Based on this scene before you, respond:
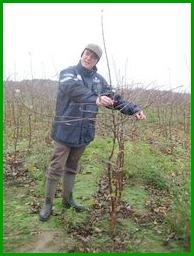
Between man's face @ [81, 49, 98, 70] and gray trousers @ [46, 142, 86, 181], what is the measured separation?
3.11 feet

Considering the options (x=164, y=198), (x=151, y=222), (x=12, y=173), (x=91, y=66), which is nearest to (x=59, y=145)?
(x=91, y=66)

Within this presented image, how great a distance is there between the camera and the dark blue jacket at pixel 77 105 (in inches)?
179

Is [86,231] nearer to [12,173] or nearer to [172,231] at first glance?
[172,231]

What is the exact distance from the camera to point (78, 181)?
21.3 feet

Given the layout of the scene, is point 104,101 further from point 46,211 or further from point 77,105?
point 46,211

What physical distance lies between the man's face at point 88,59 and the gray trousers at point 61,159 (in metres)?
0.95

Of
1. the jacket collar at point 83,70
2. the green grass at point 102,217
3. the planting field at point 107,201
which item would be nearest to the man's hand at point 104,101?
the planting field at point 107,201

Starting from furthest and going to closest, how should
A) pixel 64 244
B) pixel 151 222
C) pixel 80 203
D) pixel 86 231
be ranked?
pixel 80 203 < pixel 151 222 < pixel 86 231 < pixel 64 244

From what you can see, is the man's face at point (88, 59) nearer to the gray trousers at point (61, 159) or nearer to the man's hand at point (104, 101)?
the man's hand at point (104, 101)

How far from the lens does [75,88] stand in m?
4.55

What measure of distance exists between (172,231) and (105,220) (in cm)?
80

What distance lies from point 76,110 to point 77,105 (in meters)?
0.07

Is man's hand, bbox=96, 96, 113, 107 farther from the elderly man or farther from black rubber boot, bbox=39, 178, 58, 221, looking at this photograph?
black rubber boot, bbox=39, 178, 58, 221

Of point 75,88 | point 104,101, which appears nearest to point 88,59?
point 75,88
